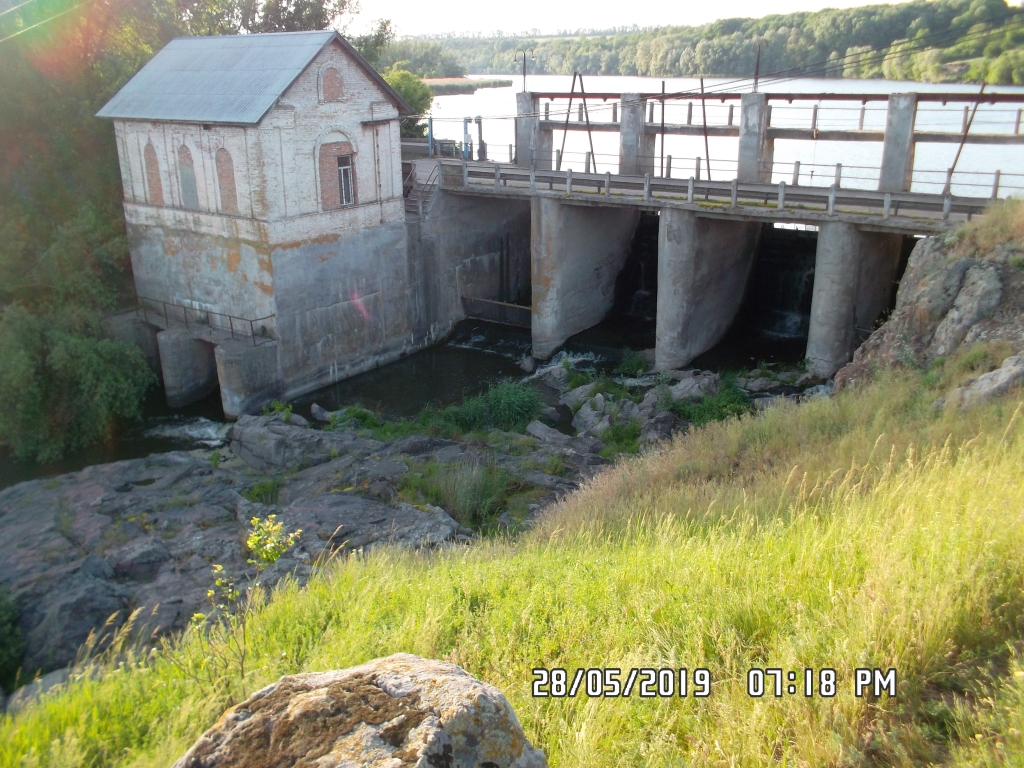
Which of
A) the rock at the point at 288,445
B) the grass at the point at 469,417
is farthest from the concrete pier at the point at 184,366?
the grass at the point at 469,417

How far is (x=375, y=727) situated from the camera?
330 centimetres

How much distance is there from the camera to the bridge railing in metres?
19.5

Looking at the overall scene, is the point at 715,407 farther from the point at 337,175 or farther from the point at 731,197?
the point at 337,175

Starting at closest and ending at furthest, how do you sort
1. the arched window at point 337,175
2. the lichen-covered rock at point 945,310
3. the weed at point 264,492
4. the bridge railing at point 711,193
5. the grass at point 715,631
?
the grass at point 715,631, the lichen-covered rock at point 945,310, the weed at point 264,492, the bridge railing at point 711,193, the arched window at point 337,175

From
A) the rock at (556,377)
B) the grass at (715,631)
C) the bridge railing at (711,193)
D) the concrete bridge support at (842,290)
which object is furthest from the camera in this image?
the rock at (556,377)

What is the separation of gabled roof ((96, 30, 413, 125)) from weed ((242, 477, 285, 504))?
9.79 meters

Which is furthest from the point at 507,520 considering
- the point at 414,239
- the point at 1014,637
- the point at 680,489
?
the point at 414,239

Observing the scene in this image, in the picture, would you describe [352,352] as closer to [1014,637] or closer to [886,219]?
[886,219]

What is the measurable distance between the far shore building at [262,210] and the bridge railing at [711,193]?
3.10 meters

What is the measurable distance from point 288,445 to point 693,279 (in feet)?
39.7

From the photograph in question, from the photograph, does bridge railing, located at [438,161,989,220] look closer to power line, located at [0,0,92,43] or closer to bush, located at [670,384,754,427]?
bush, located at [670,384,754,427]

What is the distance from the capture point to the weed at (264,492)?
15143 millimetres

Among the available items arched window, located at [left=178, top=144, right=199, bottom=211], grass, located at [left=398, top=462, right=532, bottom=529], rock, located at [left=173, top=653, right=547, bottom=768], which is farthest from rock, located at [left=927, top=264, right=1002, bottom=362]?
arched window, located at [left=178, top=144, right=199, bottom=211]

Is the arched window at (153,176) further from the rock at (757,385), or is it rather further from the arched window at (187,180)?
the rock at (757,385)
